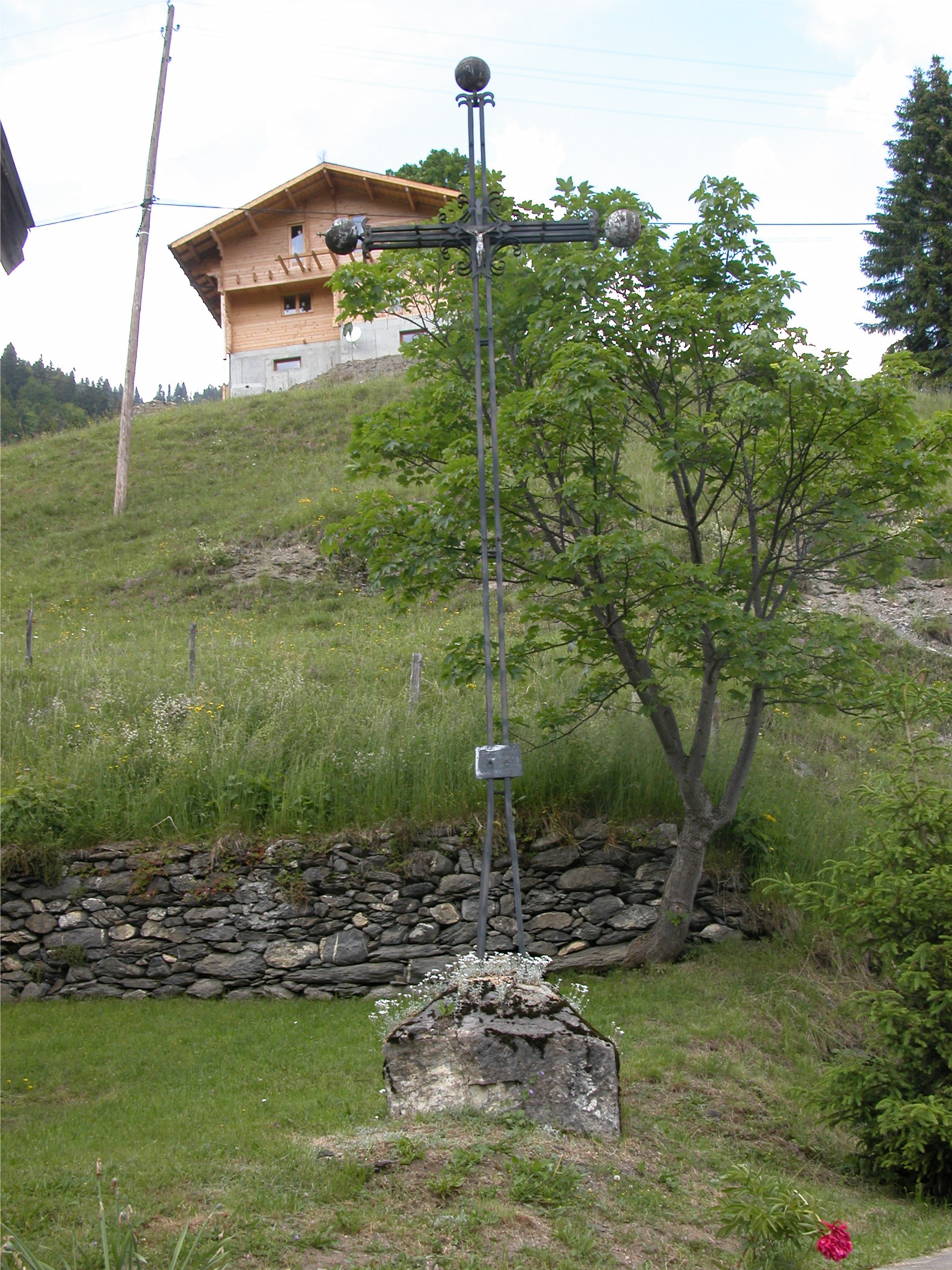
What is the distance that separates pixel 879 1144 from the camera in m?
5.73

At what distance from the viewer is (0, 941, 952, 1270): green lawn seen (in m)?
4.01

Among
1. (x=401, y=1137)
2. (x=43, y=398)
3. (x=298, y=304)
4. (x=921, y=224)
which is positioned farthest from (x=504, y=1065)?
(x=43, y=398)

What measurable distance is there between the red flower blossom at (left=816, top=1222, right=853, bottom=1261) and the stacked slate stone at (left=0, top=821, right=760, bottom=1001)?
18.9ft

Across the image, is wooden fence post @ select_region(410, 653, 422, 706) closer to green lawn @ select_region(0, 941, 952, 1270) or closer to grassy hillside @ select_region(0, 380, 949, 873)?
grassy hillside @ select_region(0, 380, 949, 873)

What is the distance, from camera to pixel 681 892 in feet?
30.7

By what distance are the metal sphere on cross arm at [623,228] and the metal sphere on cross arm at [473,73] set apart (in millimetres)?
1109

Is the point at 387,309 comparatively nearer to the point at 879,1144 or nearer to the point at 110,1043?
the point at 110,1043

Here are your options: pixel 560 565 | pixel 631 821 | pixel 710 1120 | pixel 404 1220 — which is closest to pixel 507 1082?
pixel 404 1220

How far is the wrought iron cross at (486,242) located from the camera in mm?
5676

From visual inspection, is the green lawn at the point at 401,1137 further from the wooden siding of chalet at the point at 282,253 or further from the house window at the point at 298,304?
the house window at the point at 298,304

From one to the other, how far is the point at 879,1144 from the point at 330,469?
21.3 m

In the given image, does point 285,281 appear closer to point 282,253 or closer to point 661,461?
point 282,253

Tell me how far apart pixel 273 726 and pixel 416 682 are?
1.80 meters

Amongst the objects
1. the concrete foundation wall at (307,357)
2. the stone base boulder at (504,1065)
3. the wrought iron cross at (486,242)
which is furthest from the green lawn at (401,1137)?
the concrete foundation wall at (307,357)
